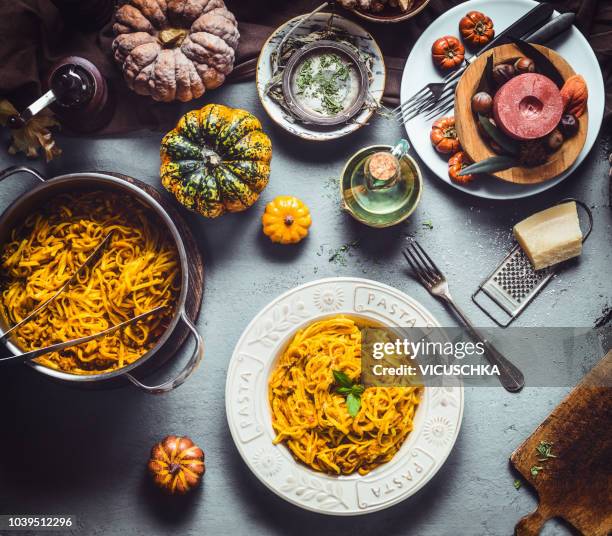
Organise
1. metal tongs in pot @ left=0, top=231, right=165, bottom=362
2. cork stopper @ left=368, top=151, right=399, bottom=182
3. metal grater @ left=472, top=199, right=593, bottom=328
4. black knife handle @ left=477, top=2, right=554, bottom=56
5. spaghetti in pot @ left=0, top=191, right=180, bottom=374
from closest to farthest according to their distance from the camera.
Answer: metal tongs in pot @ left=0, top=231, right=165, bottom=362, spaghetti in pot @ left=0, top=191, right=180, bottom=374, cork stopper @ left=368, top=151, right=399, bottom=182, black knife handle @ left=477, top=2, right=554, bottom=56, metal grater @ left=472, top=199, right=593, bottom=328

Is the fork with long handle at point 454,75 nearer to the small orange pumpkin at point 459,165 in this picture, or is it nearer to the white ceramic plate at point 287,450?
the small orange pumpkin at point 459,165

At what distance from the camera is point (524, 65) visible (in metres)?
3.26

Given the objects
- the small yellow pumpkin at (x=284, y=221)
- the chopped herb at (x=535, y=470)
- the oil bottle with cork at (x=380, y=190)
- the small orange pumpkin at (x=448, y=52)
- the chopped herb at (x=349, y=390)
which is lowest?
the chopped herb at (x=535, y=470)

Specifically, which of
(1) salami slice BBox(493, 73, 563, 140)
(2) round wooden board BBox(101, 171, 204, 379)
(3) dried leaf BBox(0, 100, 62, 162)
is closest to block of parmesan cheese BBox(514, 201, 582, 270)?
(1) salami slice BBox(493, 73, 563, 140)

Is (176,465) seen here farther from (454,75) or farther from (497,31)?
(497,31)

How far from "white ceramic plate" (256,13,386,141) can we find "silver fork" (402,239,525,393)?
77 cm

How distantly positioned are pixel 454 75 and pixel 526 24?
48 centimetres

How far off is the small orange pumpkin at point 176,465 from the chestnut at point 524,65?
275 cm

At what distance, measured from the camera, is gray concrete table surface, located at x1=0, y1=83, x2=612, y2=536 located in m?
3.40

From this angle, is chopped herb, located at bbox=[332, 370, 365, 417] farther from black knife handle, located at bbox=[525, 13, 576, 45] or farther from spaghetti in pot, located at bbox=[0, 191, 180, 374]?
black knife handle, located at bbox=[525, 13, 576, 45]

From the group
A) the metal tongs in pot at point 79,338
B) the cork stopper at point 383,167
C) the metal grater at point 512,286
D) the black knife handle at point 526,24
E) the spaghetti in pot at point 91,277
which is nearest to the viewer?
the metal tongs in pot at point 79,338

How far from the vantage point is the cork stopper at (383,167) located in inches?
127

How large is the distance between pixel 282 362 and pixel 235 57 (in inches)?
69.4

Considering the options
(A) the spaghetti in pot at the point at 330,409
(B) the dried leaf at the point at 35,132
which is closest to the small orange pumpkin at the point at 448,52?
(A) the spaghetti in pot at the point at 330,409
